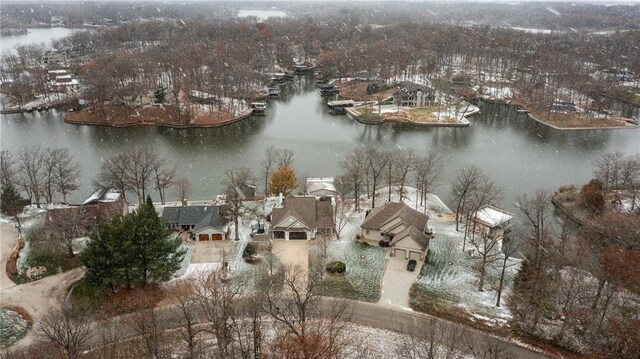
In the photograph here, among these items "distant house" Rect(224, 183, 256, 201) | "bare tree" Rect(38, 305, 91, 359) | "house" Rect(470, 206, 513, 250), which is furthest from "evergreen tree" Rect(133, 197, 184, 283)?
"house" Rect(470, 206, 513, 250)

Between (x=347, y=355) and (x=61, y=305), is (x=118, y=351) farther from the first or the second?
(x=347, y=355)

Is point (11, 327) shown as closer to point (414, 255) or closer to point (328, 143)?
point (414, 255)

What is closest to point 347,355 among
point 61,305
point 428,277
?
point 428,277

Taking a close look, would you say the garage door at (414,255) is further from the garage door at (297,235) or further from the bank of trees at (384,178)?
the bank of trees at (384,178)

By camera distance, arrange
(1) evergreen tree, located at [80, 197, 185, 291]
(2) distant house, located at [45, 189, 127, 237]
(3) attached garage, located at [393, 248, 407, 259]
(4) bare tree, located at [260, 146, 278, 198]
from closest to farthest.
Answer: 1. (1) evergreen tree, located at [80, 197, 185, 291]
2. (3) attached garage, located at [393, 248, 407, 259]
3. (2) distant house, located at [45, 189, 127, 237]
4. (4) bare tree, located at [260, 146, 278, 198]

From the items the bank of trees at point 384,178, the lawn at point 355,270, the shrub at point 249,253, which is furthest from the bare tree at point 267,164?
the lawn at point 355,270

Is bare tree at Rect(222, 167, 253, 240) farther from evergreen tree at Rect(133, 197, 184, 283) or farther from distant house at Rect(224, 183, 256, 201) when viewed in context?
evergreen tree at Rect(133, 197, 184, 283)
